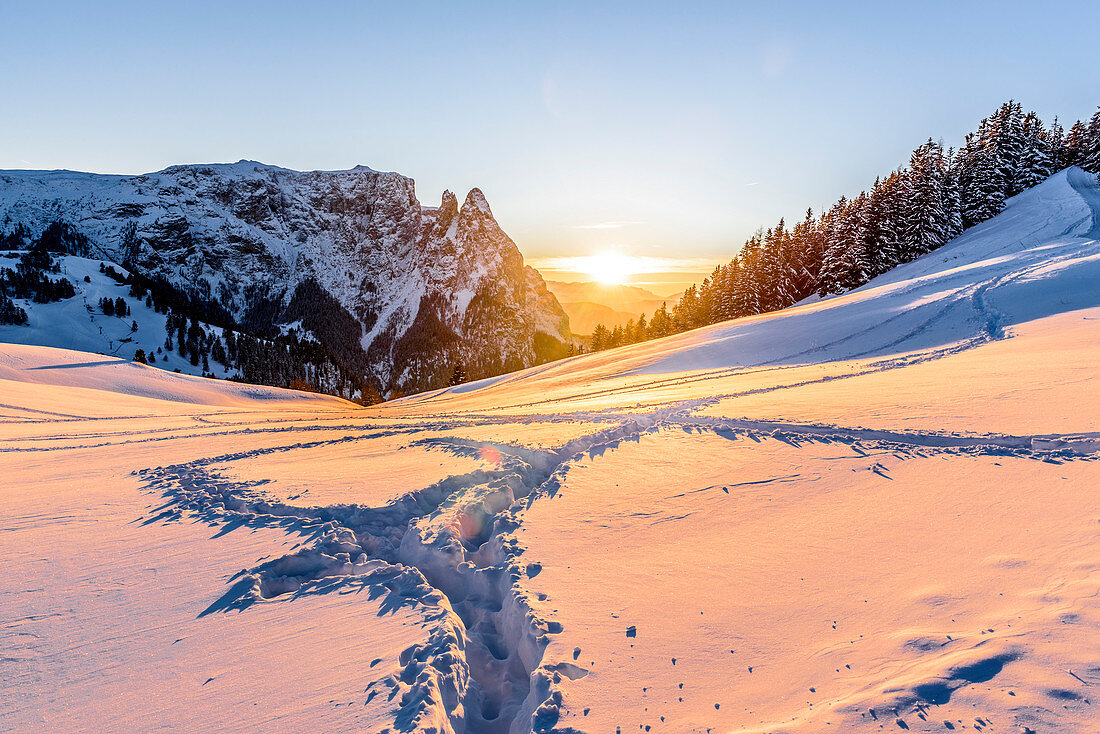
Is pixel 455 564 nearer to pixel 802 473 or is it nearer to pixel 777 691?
pixel 777 691

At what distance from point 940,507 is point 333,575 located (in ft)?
25.4

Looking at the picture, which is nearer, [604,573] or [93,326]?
[604,573]

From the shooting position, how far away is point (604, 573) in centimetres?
541

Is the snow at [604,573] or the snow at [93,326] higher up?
the snow at [93,326]

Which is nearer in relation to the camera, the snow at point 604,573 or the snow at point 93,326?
the snow at point 604,573

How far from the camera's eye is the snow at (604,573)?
3.54 meters

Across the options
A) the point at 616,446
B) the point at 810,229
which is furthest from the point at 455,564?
the point at 810,229

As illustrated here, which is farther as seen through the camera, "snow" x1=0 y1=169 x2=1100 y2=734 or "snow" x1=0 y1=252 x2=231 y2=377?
"snow" x1=0 y1=252 x2=231 y2=377

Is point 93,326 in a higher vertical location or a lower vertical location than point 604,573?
higher

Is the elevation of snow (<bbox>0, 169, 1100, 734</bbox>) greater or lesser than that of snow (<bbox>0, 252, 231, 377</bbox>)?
lesser

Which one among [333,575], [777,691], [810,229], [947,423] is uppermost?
[810,229]

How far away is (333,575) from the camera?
602 cm

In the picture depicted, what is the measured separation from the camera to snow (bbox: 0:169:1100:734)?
3539 millimetres

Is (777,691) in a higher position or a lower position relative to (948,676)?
lower
